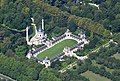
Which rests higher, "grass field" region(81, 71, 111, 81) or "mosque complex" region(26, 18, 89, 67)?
"grass field" region(81, 71, 111, 81)

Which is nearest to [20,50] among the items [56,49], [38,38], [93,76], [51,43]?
[38,38]

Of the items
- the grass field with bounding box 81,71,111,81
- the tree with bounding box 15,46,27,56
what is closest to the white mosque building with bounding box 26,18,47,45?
the tree with bounding box 15,46,27,56

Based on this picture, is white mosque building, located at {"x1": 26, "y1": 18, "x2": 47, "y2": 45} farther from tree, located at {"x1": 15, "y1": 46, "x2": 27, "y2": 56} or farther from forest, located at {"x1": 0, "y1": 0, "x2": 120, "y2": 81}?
tree, located at {"x1": 15, "y1": 46, "x2": 27, "y2": 56}

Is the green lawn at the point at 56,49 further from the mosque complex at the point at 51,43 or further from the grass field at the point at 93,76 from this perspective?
the grass field at the point at 93,76

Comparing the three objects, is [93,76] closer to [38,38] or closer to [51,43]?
[51,43]

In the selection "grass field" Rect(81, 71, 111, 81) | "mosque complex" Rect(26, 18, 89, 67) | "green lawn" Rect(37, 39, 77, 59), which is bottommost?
"green lawn" Rect(37, 39, 77, 59)

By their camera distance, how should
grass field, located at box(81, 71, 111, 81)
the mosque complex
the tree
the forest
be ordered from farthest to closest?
the tree, the mosque complex, the forest, grass field, located at box(81, 71, 111, 81)
